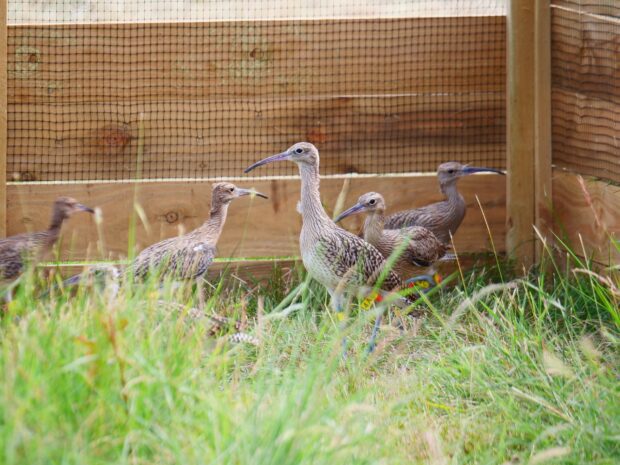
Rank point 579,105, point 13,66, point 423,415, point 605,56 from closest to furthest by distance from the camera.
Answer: point 423,415, point 605,56, point 579,105, point 13,66

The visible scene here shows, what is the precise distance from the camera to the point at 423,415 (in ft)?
13.4

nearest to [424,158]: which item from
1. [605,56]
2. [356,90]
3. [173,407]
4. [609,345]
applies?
[356,90]

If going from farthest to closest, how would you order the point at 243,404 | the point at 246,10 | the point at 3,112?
the point at 246,10 → the point at 3,112 → the point at 243,404

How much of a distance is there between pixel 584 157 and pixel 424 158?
111 cm

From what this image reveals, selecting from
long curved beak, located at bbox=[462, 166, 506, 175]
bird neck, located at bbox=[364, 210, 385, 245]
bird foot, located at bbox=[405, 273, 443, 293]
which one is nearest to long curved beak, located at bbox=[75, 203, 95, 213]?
bird neck, located at bbox=[364, 210, 385, 245]

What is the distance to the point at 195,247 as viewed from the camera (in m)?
5.89

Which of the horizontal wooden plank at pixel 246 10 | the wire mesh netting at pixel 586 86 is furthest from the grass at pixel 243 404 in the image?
the horizontal wooden plank at pixel 246 10

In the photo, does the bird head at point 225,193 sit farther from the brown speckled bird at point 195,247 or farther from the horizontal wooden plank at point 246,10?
the horizontal wooden plank at point 246,10

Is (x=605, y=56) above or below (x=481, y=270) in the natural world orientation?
above

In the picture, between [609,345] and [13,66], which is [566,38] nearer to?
[609,345]

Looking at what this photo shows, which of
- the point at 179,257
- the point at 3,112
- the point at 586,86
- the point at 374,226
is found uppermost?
the point at 586,86

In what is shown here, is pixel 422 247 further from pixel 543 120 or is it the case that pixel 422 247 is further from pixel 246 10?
pixel 246 10

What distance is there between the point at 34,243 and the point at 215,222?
1.00 meters

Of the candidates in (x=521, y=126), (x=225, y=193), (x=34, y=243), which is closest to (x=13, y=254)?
(x=34, y=243)
